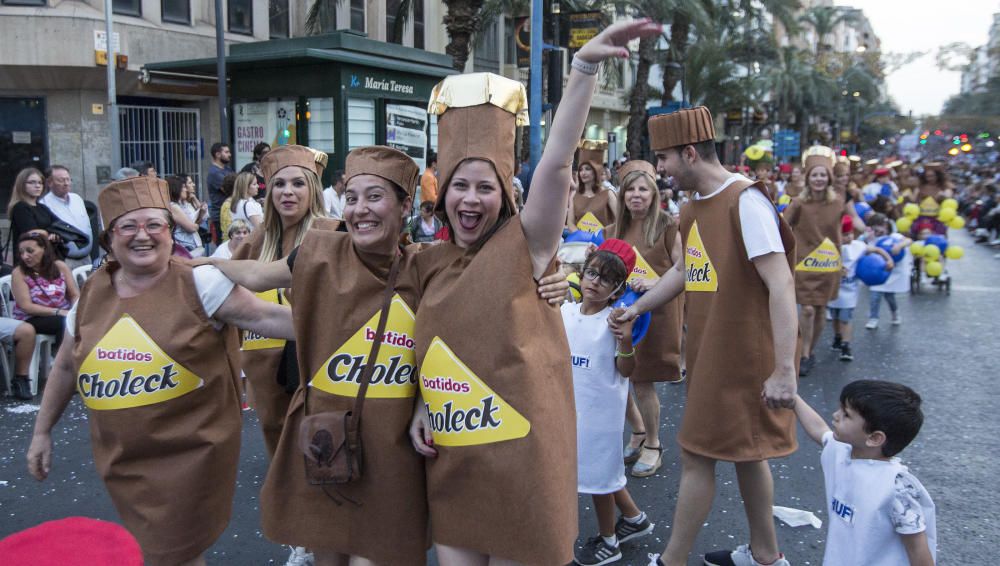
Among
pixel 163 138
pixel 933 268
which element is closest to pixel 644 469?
pixel 933 268

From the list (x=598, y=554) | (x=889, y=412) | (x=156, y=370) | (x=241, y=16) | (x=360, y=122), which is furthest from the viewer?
(x=241, y=16)

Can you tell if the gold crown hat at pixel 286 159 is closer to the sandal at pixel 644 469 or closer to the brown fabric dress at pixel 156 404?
the brown fabric dress at pixel 156 404

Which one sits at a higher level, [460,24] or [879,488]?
[460,24]

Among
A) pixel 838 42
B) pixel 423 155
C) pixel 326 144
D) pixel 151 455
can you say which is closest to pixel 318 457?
pixel 151 455

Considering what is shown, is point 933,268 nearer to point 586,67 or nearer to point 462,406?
point 586,67

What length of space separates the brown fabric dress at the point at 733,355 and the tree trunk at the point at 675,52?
2336 centimetres

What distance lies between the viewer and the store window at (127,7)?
18.0m

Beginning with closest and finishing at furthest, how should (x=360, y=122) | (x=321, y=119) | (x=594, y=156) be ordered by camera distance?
(x=594, y=156), (x=321, y=119), (x=360, y=122)

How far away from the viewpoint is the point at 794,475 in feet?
17.4

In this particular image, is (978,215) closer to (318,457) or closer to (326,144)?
(326,144)

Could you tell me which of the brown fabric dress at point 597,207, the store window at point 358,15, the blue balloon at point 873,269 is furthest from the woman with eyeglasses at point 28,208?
the store window at point 358,15

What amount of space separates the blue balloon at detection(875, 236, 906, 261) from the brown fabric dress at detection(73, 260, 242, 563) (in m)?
9.21

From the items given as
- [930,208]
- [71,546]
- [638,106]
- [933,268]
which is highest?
[638,106]

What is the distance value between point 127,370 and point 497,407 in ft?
4.49
